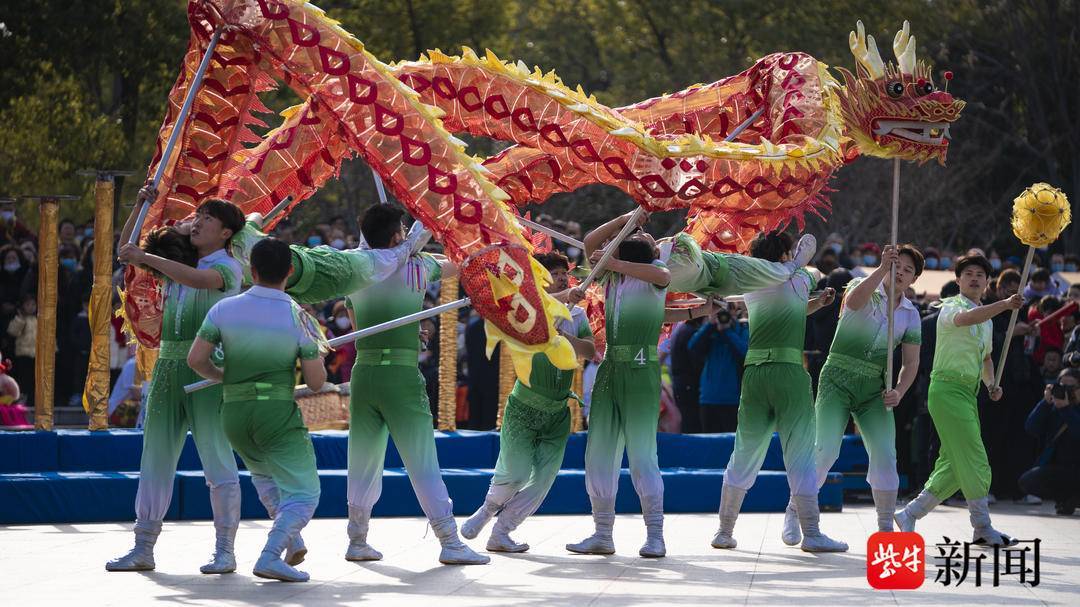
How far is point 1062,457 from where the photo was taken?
491 inches

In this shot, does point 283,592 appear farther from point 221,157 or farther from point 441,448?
point 441,448

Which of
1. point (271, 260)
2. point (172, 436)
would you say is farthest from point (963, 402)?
point (172, 436)

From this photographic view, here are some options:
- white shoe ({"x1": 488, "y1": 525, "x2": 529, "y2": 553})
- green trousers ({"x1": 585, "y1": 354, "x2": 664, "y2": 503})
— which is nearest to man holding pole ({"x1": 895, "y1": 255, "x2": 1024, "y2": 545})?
green trousers ({"x1": 585, "y1": 354, "x2": 664, "y2": 503})

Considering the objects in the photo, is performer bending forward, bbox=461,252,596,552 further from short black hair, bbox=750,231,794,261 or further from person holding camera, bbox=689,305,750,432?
person holding camera, bbox=689,305,750,432

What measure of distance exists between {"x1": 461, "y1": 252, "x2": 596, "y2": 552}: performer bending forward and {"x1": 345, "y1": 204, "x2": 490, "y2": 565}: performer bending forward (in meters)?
0.67

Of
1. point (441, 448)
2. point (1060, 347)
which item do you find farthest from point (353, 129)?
point (1060, 347)

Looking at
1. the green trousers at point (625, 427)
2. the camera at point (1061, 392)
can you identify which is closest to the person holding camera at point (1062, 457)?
the camera at point (1061, 392)

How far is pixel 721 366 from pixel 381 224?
568 cm

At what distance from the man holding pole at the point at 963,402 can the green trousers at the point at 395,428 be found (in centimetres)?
305

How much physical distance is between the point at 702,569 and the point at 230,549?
2427mm

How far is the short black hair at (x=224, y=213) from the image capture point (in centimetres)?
793

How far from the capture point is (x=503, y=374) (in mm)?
12797

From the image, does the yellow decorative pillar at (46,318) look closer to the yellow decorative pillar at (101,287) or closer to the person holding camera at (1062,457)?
the yellow decorative pillar at (101,287)

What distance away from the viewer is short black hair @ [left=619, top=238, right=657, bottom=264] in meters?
9.02
